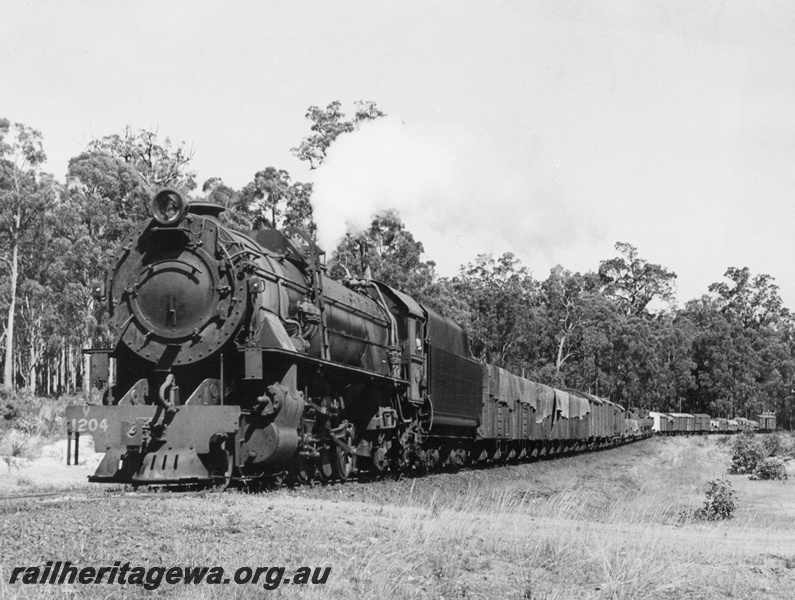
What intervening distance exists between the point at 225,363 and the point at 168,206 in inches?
104

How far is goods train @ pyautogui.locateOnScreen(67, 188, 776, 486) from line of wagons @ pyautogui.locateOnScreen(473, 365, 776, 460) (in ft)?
31.3

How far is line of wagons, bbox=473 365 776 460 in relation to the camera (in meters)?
27.5

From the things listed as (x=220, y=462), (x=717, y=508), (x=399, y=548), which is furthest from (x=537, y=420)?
(x=399, y=548)

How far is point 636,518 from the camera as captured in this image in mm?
13742

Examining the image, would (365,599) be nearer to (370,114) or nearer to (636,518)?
(636,518)

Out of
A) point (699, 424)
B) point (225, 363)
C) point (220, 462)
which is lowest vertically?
point (699, 424)

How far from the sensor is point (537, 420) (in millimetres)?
33719

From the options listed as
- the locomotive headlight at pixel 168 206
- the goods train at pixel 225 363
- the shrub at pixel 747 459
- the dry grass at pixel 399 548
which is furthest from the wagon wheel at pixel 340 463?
the shrub at pixel 747 459

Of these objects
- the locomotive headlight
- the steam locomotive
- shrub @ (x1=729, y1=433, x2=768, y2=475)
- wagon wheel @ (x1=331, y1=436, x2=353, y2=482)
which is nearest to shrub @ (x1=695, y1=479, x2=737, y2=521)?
the steam locomotive

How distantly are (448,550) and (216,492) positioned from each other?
4439 mm

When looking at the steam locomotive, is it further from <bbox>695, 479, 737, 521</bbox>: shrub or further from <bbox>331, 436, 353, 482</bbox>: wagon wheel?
<bbox>695, 479, 737, 521</bbox>: shrub

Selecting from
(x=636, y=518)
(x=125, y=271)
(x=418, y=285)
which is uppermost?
(x=418, y=285)

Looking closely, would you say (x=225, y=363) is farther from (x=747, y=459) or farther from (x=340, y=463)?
(x=747, y=459)

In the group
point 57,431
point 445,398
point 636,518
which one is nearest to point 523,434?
point 445,398
